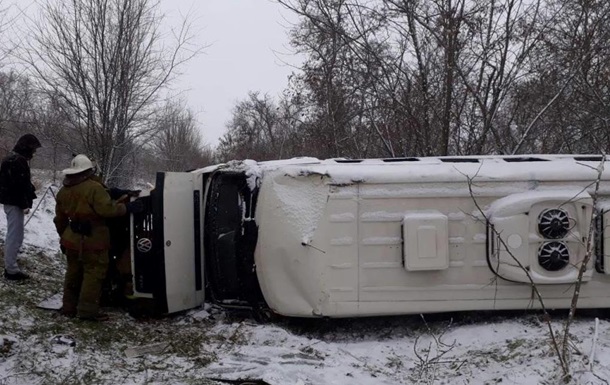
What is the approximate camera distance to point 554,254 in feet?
15.3

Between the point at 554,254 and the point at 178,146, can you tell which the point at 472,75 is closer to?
the point at 554,254

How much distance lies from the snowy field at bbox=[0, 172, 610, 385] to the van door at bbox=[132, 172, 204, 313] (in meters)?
0.28

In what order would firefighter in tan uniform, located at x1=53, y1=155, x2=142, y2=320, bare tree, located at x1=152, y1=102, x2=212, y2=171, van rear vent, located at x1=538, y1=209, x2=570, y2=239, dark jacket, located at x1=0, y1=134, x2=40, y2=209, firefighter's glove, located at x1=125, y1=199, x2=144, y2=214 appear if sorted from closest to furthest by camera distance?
van rear vent, located at x1=538, y1=209, x2=570, y2=239, firefighter in tan uniform, located at x1=53, y1=155, x2=142, y2=320, firefighter's glove, located at x1=125, y1=199, x2=144, y2=214, dark jacket, located at x1=0, y1=134, x2=40, y2=209, bare tree, located at x1=152, y1=102, x2=212, y2=171

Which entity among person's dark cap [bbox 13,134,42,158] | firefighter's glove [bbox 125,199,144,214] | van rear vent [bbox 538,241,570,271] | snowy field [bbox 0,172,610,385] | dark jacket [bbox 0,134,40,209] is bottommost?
snowy field [bbox 0,172,610,385]

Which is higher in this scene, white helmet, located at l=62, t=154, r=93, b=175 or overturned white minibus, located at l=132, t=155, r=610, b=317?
white helmet, located at l=62, t=154, r=93, b=175

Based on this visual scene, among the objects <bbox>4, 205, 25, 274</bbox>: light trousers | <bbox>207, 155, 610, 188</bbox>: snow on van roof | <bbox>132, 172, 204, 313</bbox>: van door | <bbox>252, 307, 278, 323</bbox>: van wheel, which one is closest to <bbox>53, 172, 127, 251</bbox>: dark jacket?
<bbox>132, 172, 204, 313</bbox>: van door

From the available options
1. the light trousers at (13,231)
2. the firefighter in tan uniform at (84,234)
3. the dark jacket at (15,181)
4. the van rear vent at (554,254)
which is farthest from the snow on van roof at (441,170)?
the light trousers at (13,231)

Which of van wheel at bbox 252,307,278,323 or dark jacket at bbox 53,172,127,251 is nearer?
dark jacket at bbox 53,172,127,251

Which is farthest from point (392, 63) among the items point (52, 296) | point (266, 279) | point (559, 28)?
point (52, 296)

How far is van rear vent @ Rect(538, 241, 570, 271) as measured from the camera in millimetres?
4648

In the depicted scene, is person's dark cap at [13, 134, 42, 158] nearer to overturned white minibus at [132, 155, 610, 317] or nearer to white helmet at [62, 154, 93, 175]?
white helmet at [62, 154, 93, 175]

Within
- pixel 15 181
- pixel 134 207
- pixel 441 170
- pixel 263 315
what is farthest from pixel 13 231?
pixel 441 170

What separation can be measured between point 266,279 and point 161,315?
131cm

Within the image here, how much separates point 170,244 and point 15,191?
72.5 inches
